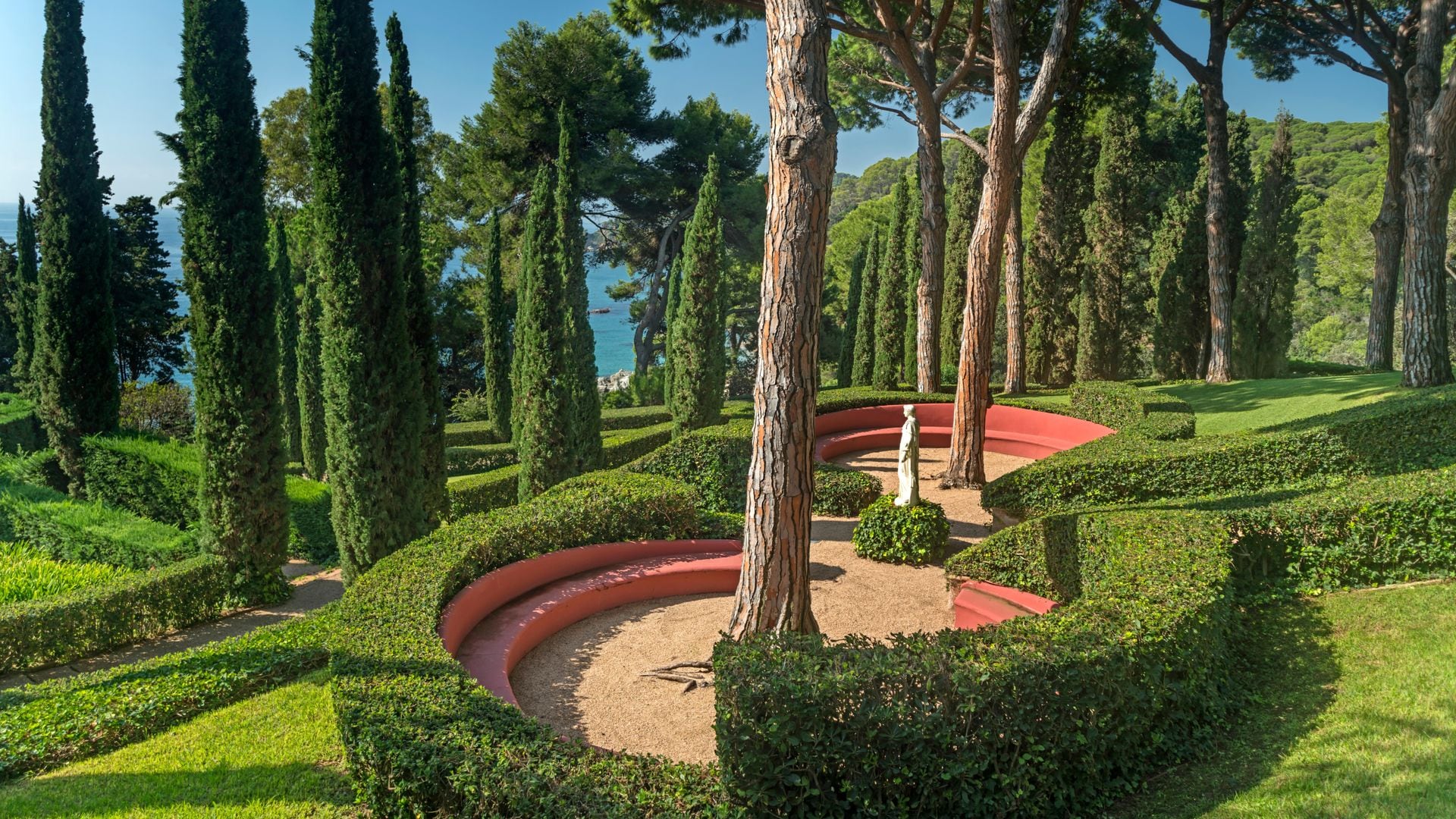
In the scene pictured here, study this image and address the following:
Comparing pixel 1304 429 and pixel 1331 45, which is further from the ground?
pixel 1331 45

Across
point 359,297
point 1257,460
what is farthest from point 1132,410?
point 359,297

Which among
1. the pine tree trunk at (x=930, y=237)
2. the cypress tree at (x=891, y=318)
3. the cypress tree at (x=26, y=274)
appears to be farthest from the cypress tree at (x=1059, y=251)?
the cypress tree at (x=26, y=274)

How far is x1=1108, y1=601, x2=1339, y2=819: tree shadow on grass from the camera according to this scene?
15.6ft

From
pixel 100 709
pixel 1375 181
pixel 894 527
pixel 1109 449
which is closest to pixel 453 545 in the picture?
pixel 100 709

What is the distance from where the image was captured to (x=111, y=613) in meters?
9.38

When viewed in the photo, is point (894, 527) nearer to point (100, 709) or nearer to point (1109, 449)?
point (1109, 449)

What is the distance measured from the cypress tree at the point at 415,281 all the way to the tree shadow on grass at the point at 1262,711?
9.51 meters

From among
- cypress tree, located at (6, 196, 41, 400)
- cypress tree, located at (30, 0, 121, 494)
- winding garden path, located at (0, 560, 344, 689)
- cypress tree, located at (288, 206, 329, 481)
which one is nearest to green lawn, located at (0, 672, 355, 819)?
winding garden path, located at (0, 560, 344, 689)

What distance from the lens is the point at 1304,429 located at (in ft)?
33.1

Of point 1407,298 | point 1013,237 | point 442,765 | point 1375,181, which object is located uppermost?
point 1375,181

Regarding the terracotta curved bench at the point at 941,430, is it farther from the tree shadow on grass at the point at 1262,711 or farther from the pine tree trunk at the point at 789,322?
the tree shadow on grass at the point at 1262,711

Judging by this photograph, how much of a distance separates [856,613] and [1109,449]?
4.72m

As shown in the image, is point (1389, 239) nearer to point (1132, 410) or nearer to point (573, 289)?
point (1132, 410)

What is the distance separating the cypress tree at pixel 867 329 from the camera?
2566 cm
